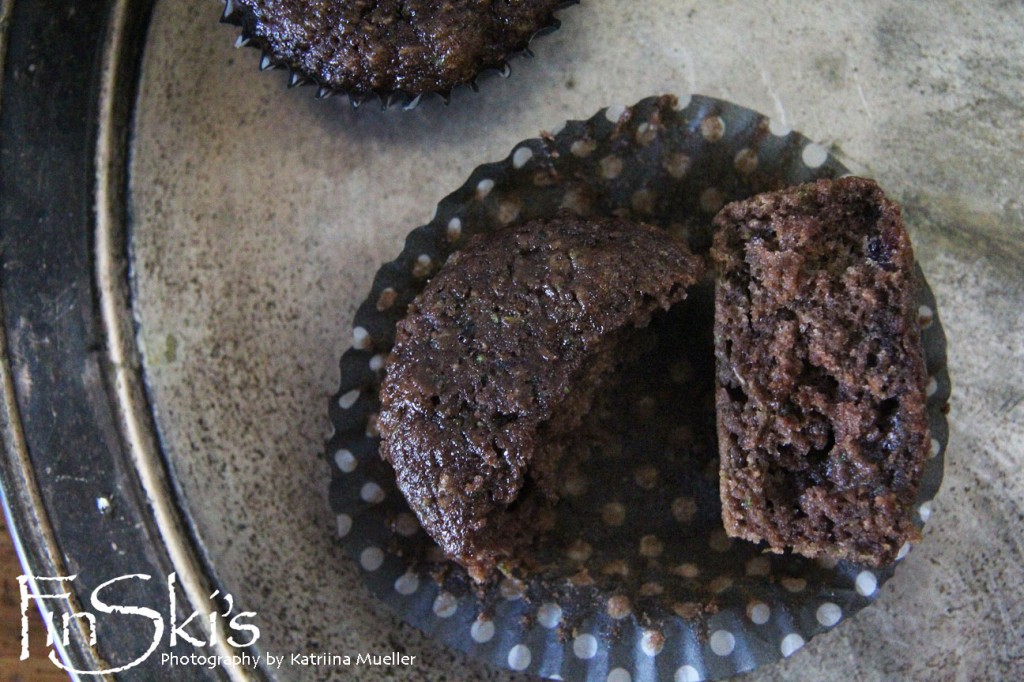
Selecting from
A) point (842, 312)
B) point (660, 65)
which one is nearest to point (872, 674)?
point (842, 312)

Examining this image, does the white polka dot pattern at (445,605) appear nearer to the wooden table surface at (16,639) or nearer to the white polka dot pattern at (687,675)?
the white polka dot pattern at (687,675)

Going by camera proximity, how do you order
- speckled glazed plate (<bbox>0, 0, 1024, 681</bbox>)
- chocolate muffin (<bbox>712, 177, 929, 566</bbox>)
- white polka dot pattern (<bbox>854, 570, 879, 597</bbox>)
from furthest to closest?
1. speckled glazed plate (<bbox>0, 0, 1024, 681</bbox>)
2. white polka dot pattern (<bbox>854, 570, 879, 597</bbox>)
3. chocolate muffin (<bbox>712, 177, 929, 566</bbox>)

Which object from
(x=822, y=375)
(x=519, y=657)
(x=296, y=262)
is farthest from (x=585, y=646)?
(x=296, y=262)

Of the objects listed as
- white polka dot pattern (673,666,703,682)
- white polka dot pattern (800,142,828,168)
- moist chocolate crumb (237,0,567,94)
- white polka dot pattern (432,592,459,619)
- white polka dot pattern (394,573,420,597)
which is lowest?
white polka dot pattern (673,666,703,682)

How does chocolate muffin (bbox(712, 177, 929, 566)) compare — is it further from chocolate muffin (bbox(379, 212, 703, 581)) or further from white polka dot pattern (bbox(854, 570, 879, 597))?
chocolate muffin (bbox(379, 212, 703, 581))

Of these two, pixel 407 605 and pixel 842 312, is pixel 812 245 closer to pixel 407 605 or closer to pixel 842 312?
pixel 842 312

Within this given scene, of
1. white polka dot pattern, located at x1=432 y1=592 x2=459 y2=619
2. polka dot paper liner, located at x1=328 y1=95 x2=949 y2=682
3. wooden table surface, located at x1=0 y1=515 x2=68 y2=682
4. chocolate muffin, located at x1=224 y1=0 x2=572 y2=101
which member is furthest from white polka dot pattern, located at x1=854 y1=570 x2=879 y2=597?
wooden table surface, located at x1=0 y1=515 x2=68 y2=682

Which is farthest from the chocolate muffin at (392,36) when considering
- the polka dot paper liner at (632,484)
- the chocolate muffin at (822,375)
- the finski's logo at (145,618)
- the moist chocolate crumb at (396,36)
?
the finski's logo at (145,618)
